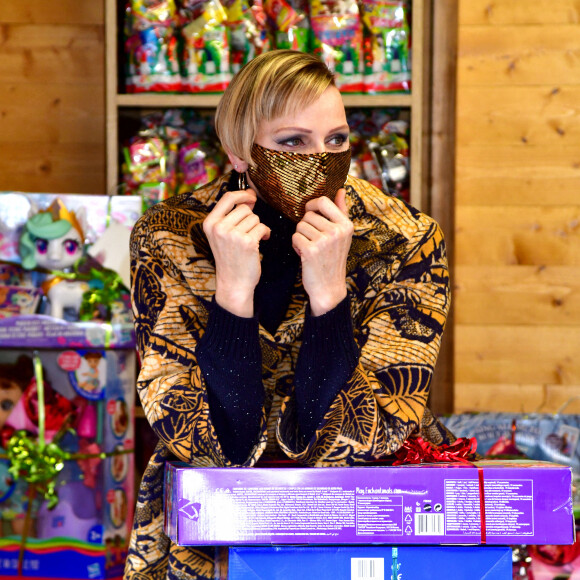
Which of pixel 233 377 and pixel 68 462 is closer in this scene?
pixel 233 377

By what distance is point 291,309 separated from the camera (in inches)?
49.1

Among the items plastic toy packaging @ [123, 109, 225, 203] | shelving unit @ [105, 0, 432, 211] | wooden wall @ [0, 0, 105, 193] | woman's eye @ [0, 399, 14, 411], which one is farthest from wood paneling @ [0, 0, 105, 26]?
woman's eye @ [0, 399, 14, 411]

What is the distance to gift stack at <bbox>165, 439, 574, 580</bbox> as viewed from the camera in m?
0.81

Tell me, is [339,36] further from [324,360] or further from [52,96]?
[324,360]

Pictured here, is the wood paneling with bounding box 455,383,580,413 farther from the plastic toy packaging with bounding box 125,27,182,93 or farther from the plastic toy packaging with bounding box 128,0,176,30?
the plastic toy packaging with bounding box 128,0,176,30

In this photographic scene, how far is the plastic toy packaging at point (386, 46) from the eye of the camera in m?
2.06

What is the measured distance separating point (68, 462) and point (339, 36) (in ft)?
3.96

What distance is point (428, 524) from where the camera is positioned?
81cm

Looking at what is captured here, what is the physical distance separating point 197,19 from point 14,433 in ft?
3.58

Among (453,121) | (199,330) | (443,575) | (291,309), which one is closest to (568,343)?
(453,121)

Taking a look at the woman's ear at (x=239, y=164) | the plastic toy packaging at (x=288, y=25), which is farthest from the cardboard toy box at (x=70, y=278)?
the plastic toy packaging at (x=288, y=25)

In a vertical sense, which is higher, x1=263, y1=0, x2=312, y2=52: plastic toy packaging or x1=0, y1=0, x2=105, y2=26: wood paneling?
x1=0, y1=0, x2=105, y2=26: wood paneling

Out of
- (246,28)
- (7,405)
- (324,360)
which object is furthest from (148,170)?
(324,360)

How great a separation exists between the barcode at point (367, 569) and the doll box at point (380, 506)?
0.03 m
